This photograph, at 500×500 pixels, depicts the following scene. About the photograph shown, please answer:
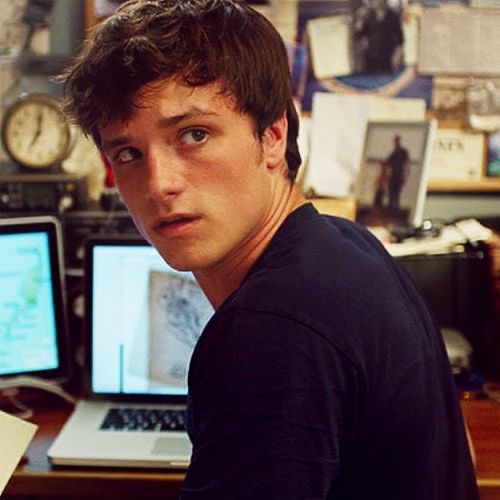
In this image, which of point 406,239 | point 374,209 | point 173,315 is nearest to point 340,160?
point 374,209

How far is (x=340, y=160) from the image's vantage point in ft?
5.85

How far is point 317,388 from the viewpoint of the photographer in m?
0.71

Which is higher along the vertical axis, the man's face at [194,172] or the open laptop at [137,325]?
the man's face at [194,172]

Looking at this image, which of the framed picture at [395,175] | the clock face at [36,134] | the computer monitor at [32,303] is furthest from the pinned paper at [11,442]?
the framed picture at [395,175]

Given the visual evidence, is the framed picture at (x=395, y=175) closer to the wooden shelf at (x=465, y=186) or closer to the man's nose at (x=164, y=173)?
the wooden shelf at (x=465, y=186)

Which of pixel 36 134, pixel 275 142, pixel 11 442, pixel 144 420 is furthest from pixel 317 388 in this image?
Answer: pixel 36 134

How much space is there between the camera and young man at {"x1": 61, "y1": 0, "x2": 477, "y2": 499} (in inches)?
28.3

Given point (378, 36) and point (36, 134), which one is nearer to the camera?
point (36, 134)

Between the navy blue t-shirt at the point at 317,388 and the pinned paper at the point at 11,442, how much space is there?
355 mm

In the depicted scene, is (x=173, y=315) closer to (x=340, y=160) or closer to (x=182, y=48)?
(x=340, y=160)

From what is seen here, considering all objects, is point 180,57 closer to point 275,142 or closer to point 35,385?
point 275,142

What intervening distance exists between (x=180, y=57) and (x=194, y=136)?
84 millimetres

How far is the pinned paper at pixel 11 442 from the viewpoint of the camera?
1.06 meters

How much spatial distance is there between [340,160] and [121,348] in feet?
2.16
